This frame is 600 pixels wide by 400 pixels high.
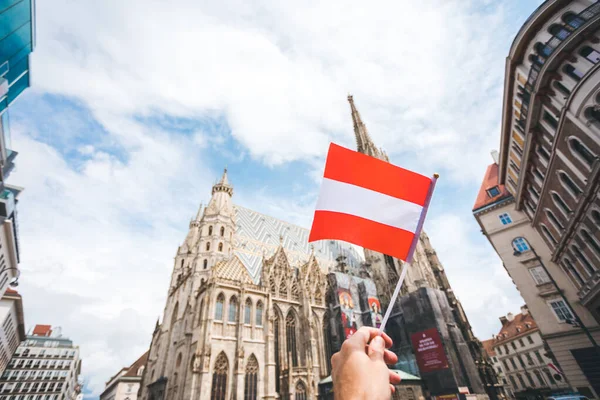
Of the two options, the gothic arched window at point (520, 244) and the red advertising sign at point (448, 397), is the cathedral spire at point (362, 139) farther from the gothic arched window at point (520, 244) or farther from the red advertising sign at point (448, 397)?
the red advertising sign at point (448, 397)

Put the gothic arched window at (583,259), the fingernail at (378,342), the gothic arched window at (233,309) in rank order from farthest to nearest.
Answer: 1. the gothic arched window at (233,309)
2. the gothic arched window at (583,259)
3. the fingernail at (378,342)

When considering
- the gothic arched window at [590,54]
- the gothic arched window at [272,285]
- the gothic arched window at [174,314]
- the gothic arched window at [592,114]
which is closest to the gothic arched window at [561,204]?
the gothic arched window at [592,114]

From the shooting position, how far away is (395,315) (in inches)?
1293

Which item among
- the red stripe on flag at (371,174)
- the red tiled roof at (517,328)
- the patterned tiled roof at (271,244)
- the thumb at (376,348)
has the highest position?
the patterned tiled roof at (271,244)

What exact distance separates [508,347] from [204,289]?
1849 inches

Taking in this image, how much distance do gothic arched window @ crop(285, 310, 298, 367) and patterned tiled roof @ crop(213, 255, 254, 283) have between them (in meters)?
6.24

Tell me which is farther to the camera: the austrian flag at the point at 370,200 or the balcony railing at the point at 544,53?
the balcony railing at the point at 544,53

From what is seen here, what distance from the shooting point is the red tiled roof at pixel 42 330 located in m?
64.8

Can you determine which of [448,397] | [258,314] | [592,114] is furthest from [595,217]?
[258,314]

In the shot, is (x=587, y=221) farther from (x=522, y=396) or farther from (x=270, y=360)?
(x=522, y=396)

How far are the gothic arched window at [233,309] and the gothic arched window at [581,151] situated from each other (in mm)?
27386

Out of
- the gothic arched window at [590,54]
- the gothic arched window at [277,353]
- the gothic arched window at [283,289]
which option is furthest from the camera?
the gothic arched window at [283,289]

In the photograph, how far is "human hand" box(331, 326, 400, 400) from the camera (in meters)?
1.84

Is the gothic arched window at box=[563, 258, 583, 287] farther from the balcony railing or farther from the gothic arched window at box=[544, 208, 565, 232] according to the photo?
the balcony railing
